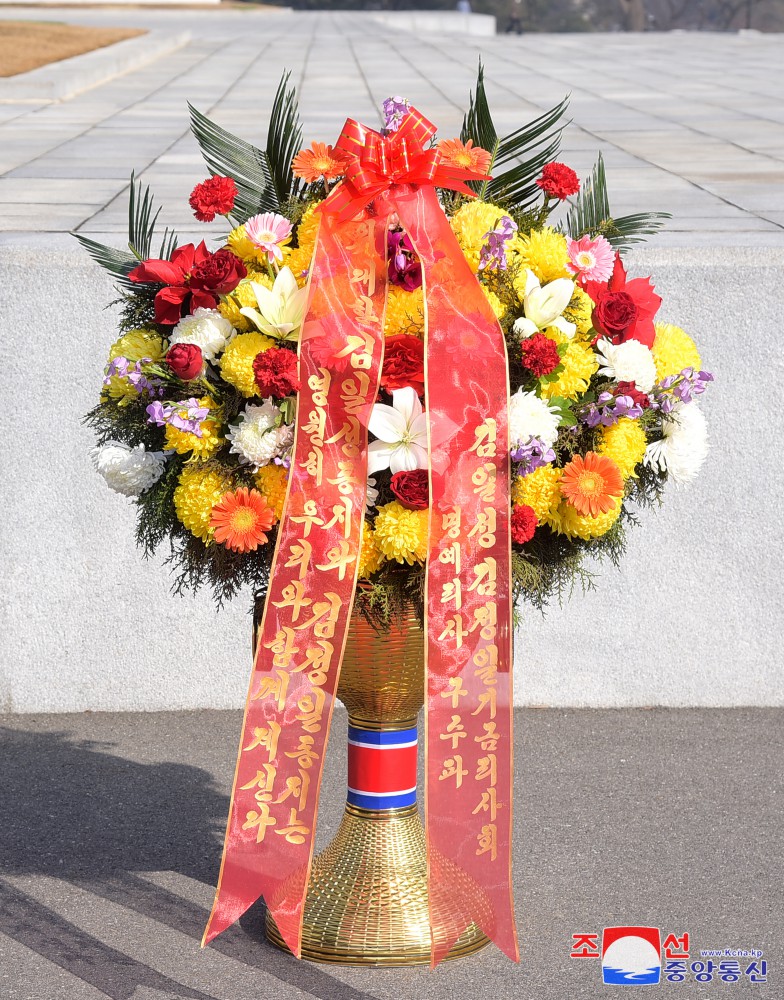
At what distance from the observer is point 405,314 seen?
2949 mm

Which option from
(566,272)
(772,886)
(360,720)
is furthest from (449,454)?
(772,886)

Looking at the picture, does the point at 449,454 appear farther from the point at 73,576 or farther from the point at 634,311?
the point at 73,576

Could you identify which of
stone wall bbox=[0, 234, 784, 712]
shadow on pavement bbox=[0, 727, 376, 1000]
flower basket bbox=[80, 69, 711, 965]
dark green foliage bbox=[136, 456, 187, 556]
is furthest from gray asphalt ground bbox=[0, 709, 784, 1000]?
dark green foliage bbox=[136, 456, 187, 556]

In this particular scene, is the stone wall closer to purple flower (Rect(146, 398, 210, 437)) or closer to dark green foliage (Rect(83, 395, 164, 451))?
dark green foliage (Rect(83, 395, 164, 451))

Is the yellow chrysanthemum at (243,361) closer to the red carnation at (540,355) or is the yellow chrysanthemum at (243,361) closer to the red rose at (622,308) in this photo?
the red carnation at (540,355)

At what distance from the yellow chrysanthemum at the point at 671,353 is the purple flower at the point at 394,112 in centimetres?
76

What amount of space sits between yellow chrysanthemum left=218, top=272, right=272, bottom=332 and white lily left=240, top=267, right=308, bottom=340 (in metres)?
0.02

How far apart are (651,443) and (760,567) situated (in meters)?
2.02

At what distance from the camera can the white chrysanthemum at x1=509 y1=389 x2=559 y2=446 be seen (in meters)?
2.83

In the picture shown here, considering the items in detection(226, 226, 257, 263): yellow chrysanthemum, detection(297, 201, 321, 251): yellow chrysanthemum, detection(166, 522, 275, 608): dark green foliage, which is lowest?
detection(166, 522, 275, 608): dark green foliage

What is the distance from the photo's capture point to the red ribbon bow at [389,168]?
289cm

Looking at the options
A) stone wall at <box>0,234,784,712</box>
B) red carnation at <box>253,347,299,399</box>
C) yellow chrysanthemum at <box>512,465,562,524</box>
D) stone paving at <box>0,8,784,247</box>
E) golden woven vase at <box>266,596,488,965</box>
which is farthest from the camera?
stone paving at <box>0,8,784,247</box>

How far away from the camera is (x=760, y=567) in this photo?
4949 millimetres

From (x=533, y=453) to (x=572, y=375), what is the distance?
0.20m
